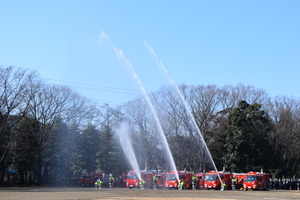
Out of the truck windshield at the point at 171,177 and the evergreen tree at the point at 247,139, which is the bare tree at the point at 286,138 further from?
the truck windshield at the point at 171,177

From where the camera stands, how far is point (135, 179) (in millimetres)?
58875

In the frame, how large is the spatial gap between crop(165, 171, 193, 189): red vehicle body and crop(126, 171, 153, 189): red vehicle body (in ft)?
12.9

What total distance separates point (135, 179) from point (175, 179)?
5.81m

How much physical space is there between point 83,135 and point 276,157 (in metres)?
36.7

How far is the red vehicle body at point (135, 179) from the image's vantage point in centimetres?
5866

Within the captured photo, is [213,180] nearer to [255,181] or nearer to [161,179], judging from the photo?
[255,181]

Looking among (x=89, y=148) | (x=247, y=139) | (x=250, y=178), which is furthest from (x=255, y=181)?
(x=89, y=148)

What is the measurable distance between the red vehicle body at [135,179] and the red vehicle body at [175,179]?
3.94 meters

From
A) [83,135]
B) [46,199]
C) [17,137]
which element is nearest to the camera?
[46,199]

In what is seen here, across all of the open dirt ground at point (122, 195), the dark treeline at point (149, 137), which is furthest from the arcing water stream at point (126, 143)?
the open dirt ground at point (122, 195)

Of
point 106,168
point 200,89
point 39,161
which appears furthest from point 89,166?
point 200,89

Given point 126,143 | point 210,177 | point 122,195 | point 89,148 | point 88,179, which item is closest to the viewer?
point 122,195

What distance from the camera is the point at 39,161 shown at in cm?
7025

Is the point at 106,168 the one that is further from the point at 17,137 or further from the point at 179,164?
the point at 17,137
